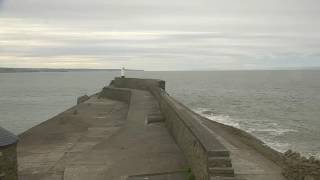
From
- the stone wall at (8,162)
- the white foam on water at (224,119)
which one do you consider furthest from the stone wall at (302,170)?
the white foam on water at (224,119)

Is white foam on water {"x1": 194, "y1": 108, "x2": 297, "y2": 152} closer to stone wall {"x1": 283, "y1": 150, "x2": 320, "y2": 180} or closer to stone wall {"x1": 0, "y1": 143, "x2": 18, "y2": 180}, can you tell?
stone wall {"x1": 283, "y1": 150, "x2": 320, "y2": 180}

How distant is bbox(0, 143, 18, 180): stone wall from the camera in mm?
8641

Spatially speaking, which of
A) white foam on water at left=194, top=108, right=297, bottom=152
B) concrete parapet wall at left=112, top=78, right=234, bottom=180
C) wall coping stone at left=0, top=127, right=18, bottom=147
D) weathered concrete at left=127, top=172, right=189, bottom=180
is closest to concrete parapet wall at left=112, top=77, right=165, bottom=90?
white foam on water at left=194, top=108, right=297, bottom=152

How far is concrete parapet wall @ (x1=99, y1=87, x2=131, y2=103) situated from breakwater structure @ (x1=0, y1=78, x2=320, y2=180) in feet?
33.7

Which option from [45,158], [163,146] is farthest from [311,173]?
[45,158]

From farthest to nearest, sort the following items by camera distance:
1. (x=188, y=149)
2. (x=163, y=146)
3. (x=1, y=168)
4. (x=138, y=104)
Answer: (x=138, y=104) < (x=163, y=146) < (x=188, y=149) < (x=1, y=168)

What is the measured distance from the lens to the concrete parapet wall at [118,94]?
2998 centimetres

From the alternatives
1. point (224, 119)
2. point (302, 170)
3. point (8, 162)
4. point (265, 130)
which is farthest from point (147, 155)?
point (224, 119)

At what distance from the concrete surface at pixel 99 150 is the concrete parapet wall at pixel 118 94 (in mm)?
8567

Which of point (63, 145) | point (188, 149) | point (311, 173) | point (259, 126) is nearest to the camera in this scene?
point (311, 173)

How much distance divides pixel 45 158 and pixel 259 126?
21.1 meters

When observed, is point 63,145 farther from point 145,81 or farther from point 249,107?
point 249,107

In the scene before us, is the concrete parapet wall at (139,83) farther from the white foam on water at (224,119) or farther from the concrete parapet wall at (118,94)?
the white foam on water at (224,119)

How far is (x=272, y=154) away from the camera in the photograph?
12914 mm
